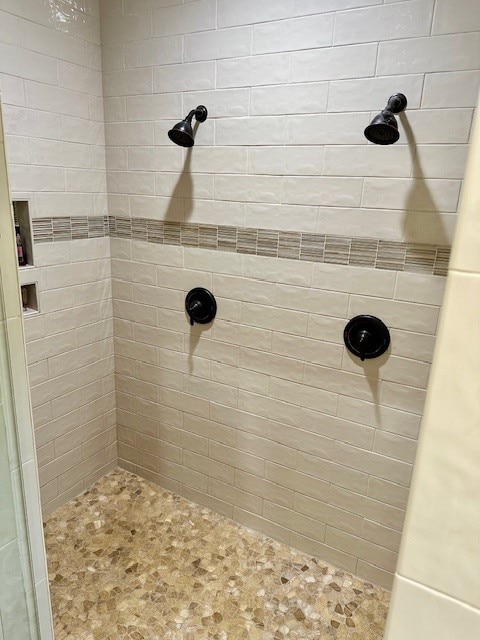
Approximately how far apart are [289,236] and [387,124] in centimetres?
54

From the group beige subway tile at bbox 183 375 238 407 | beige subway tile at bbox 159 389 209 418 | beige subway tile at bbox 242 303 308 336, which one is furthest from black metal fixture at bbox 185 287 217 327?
beige subway tile at bbox 159 389 209 418

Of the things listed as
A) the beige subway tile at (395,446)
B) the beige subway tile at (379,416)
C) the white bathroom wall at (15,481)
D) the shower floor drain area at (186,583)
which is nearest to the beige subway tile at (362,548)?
the shower floor drain area at (186,583)

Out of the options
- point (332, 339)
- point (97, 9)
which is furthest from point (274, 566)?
point (97, 9)

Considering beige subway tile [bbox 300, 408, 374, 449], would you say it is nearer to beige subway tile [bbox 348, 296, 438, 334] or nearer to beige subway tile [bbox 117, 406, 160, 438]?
beige subway tile [bbox 348, 296, 438, 334]

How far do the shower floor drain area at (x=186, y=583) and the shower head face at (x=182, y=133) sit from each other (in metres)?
1.78

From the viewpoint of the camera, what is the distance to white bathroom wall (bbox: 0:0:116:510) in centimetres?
172

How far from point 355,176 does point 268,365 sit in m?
0.85

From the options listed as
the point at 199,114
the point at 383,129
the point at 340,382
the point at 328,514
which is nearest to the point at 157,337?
the point at 340,382

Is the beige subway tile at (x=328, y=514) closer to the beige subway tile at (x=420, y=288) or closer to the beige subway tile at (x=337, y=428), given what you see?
the beige subway tile at (x=337, y=428)

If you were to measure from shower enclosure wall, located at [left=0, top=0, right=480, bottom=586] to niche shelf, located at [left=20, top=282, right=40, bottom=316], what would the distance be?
30 mm

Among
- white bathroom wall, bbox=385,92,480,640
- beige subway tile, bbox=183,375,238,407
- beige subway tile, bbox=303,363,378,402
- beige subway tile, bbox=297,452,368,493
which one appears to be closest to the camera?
white bathroom wall, bbox=385,92,480,640

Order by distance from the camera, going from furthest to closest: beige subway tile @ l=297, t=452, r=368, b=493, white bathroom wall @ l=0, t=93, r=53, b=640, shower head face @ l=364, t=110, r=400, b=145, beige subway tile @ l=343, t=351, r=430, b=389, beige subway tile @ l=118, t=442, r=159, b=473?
beige subway tile @ l=118, t=442, r=159, b=473 < beige subway tile @ l=297, t=452, r=368, b=493 < beige subway tile @ l=343, t=351, r=430, b=389 < shower head face @ l=364, t=110, r=400, b=145 < white bathroom wall @ l=0, t=93, r=53, b=640

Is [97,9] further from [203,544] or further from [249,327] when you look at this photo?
[203,544]

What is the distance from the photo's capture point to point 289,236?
5.61 ft
